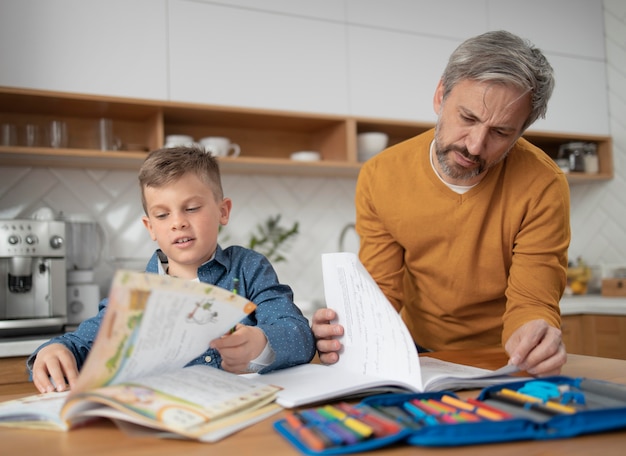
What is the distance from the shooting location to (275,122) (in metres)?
3.05

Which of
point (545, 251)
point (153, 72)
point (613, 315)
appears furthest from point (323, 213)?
point (545, 251)

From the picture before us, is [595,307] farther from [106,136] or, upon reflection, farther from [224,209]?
[106,136]

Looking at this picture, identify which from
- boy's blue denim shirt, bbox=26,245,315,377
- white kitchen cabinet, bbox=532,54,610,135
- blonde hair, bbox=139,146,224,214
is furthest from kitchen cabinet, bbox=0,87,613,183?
boy's blue denim shirt, bbox=26,245,315,377

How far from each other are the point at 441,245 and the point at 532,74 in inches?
18.6

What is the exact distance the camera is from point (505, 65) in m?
1.30

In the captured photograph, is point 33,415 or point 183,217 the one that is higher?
point 183,217

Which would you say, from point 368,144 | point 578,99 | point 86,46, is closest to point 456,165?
point 368,144

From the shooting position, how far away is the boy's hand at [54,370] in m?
1.00

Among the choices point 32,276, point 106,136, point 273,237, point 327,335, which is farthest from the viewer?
point 273,237

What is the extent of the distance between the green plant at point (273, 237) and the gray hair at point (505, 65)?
68.5 inches

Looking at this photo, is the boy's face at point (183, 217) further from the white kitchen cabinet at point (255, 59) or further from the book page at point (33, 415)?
the white kitchen cabinet at point (255, 59)

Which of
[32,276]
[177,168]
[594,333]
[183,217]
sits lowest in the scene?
[594,333]

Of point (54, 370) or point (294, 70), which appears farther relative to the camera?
point (294, 70)

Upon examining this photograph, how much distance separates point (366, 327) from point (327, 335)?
12 cm
